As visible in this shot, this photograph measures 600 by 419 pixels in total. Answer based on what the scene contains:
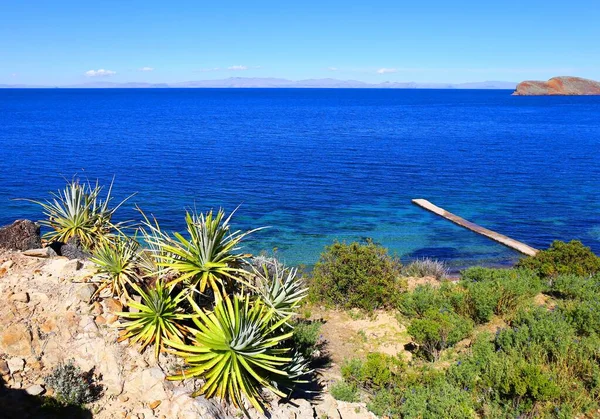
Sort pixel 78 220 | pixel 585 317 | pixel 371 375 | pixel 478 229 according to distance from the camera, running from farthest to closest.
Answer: pixel 478 229 < pixel 585 317 < pixel 78 220 < pixel 371 375

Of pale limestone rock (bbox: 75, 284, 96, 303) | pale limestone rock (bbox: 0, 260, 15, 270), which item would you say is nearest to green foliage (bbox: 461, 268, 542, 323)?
pale limestone rock (bbox: 75, 284, 96, 303)

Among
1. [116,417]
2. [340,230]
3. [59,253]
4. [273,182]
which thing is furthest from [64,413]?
[273,182]

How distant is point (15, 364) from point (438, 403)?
6.87 m

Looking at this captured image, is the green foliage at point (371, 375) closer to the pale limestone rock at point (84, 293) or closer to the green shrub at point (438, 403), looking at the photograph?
the green shrub at point (438, 403)

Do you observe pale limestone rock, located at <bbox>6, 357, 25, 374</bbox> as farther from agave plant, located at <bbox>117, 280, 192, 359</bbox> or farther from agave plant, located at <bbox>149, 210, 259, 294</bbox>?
agave plant, located at <bbox>149, 210, 259, 294</bbox>

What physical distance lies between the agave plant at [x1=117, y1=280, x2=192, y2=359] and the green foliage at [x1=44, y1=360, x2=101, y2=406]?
3.07ft

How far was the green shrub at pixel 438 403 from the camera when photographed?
Answer: 844 centimetres

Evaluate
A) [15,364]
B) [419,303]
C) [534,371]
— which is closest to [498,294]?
[419,303]

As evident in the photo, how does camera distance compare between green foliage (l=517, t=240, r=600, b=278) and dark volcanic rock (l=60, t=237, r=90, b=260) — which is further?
green foliage (l=517, t=240, r=600, b=278)

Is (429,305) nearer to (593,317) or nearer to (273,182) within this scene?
(593,317)

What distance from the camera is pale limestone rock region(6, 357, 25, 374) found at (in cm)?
752

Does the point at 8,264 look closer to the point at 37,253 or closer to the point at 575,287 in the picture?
the point at 37,253

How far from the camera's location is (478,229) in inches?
1131

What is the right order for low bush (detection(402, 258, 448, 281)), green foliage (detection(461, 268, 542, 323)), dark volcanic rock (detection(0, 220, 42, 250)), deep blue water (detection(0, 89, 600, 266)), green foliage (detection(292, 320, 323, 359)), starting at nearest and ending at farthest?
dark volcanic rock (detection(0, 220, 42, 250)), green foliage (detection(292, 320, 323, 359)), green foliage (detection(461, 268, 542, 323)), low bush (detection(402, 258, 448, 281)), deep blue water (detection(0, 89, 600, 266))
